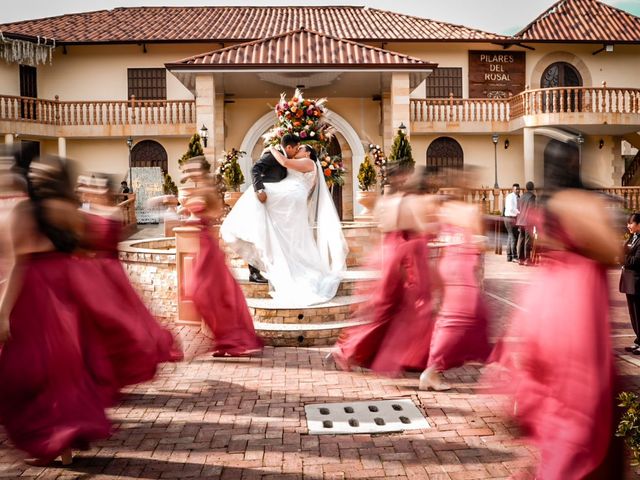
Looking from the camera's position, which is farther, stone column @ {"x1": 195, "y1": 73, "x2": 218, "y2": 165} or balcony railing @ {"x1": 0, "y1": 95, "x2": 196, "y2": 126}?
balcony railing @ {"x1": 0, "y1": 95, "x2": 196, "y2": 126}

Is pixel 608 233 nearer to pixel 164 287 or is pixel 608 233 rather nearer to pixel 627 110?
pixel 164 287

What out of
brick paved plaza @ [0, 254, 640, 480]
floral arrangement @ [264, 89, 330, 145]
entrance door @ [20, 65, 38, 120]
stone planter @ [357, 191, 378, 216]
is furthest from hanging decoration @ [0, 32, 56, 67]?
brick paved plaza @ [0, 254, 640, 480]

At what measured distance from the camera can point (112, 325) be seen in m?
4.36

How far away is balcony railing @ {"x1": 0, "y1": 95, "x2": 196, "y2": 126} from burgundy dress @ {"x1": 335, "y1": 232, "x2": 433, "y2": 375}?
19819 mm

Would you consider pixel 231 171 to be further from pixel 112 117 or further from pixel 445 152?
pixel 445 152

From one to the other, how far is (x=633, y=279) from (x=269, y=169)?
179 inches

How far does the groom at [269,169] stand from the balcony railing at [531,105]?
16.8 meters

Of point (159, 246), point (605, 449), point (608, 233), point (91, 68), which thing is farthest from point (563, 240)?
point (91, 68)

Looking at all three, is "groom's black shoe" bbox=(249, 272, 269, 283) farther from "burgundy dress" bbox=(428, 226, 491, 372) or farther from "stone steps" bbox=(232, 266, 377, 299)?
"burgundy dress" bbox=(428, 226, 491, 372)

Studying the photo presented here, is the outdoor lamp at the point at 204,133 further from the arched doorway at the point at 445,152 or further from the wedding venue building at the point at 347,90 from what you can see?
the arched doorway at the point at 445,152

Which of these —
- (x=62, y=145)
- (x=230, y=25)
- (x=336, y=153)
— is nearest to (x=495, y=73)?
(x=336, y=153)

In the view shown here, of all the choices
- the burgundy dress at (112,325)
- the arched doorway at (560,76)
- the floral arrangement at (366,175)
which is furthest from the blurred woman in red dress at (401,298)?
the arched doorway at (560,76)

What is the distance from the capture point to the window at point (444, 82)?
26.1 m

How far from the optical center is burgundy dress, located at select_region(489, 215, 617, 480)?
2947 mm
